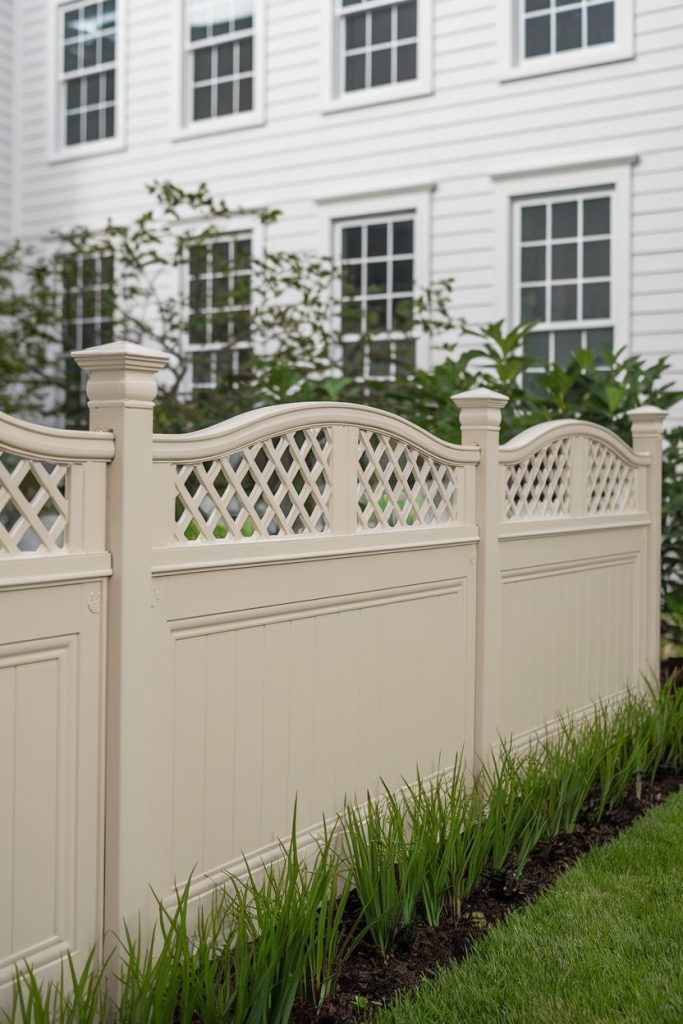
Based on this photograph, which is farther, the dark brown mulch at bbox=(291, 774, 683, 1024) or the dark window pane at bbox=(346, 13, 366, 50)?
the dark window pane at bbox=(346, 13, 366, 50)

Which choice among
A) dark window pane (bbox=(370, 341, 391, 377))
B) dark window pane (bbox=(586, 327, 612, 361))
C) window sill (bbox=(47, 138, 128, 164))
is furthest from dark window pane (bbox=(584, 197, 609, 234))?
window sill (bbox=(47, 138, 128, 164))

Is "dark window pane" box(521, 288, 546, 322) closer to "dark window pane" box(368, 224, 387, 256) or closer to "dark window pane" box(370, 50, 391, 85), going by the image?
"dark window pane" box(368, 224, 387, 256)

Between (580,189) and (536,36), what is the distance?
4.28ft

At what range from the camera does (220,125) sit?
10.1 meters

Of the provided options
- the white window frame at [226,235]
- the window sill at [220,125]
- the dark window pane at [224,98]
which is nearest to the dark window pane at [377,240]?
the white window frame at [226,235]

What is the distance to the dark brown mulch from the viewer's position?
2611 millimetres

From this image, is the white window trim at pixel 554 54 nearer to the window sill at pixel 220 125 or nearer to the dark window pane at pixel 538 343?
the dark window pane at pixel 538 343

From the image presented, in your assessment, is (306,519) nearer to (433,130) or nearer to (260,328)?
(260,328)

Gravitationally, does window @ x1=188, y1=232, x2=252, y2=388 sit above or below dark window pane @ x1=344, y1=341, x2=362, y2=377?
above

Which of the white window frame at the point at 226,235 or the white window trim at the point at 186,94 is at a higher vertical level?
the white window trim at the point at 186,94

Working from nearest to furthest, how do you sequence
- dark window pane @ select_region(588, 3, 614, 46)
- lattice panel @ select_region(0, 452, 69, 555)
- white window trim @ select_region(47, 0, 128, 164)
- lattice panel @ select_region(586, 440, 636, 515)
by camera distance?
lattice panel @ select_region(0, 452, 69, 555), lattice panel @ select_region(586, 440, 636, 515), dark window pane @ select_region(588, 3, 614, 46), white window trim @ select_region(47, 0, 128, 164)

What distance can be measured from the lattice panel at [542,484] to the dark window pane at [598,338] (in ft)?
12.5

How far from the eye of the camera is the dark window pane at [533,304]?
28.4 feet

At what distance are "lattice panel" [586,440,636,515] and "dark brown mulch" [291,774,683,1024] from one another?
162 cm
